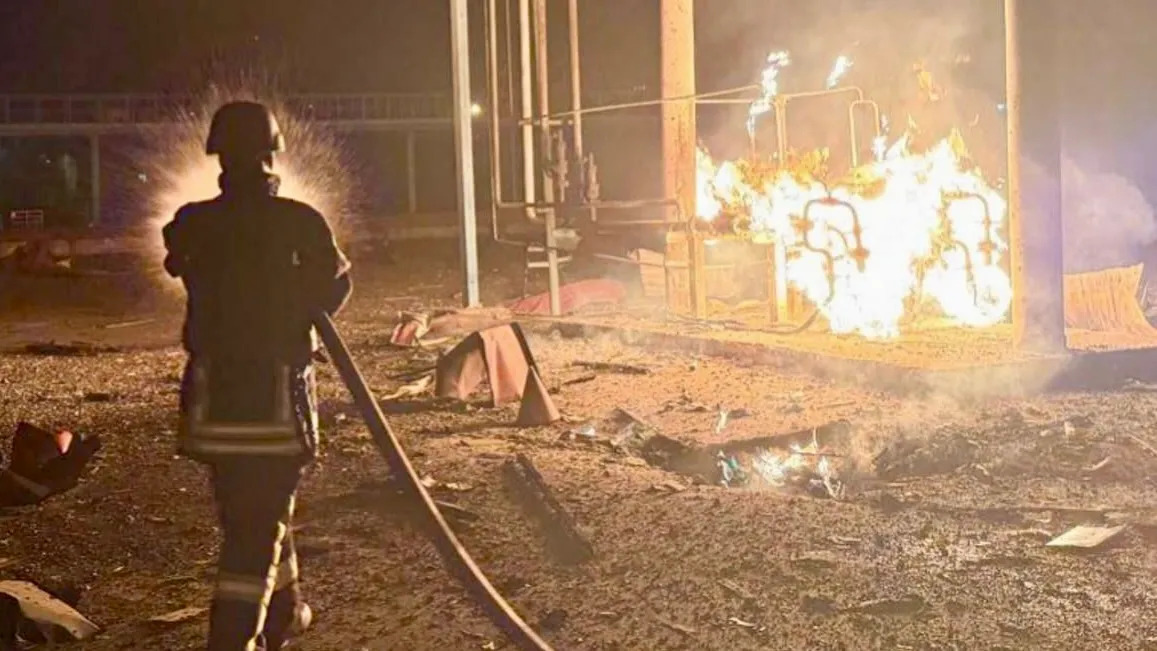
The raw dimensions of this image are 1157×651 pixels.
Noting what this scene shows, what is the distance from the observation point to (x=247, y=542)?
4465 mm

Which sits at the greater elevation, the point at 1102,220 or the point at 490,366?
the point at 1102,220

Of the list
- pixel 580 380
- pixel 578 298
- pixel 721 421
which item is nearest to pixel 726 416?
pixel 721 421

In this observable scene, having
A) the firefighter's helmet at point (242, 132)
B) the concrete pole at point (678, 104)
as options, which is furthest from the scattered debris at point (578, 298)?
the firefighter's helmet at point (242, 132)

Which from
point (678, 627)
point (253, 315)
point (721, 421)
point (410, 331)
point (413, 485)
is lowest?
point (678, 627)

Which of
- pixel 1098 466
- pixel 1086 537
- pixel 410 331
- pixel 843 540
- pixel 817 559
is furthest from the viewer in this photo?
pixel 410 331

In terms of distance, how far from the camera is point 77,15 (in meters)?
42.0

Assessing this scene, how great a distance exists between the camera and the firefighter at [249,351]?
14.6 feet

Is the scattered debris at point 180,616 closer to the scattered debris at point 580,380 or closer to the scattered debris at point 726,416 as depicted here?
the scattered debris at point 726,416

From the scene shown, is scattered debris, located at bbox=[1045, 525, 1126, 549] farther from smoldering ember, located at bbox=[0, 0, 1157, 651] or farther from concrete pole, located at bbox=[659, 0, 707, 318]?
concrete pole, located at bbox=[659, 0, 707, 318]

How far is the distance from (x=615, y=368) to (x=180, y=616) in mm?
7123

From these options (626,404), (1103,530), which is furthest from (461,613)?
(626,404)

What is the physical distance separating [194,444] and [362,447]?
4.33 metres

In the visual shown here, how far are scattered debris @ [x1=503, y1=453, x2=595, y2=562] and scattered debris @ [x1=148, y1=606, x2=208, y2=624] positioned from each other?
5.36 feet

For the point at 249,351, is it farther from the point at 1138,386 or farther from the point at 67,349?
the point at 67,349
